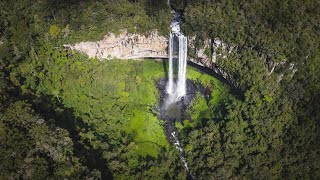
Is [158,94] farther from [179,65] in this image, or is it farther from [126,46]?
[126,46]

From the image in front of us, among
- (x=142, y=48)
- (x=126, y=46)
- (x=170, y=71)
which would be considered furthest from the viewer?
(x=142, y=48)

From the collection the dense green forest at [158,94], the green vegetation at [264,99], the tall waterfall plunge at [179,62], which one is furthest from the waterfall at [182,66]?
the green vegetation at [264,99]

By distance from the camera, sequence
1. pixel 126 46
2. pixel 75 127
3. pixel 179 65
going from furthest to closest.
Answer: pixel 179 65, pixel 126 46, pixel 75 127

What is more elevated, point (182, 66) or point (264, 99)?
point (182, 66)

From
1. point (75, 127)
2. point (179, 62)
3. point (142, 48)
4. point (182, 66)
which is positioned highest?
point (142, 48)

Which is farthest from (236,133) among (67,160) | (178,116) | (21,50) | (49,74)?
(21,50)

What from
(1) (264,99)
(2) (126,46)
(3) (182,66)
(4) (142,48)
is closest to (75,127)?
(2) (126,46)

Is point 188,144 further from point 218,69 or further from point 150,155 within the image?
point 218,69
